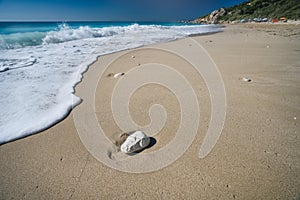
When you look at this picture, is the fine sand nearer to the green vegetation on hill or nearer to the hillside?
the hillside

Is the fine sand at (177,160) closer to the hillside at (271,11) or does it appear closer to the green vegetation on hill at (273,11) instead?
the hillside at (271,11)

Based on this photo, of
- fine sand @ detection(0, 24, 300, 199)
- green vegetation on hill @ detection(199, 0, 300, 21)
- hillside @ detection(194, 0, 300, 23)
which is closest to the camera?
fine sand @ detection(0, 24, 300, 199)

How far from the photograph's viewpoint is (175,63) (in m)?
4.12

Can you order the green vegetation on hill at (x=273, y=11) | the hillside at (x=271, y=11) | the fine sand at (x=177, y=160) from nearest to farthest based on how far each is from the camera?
the fine sand at (x=177, y=160) < the green vegetation on hill at (x=273, y=11) < the hillside at (x=271, y=11)

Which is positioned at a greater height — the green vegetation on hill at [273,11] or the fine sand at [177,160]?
the green vegetation on hill at [273,11]

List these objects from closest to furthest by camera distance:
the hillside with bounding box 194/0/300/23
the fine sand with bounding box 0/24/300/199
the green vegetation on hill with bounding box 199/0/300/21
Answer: the fine sand with bounding box 0/24/300/199 → the green vegetation on hill with bounding box 199/0/300/21 → the hillside with bounding box 194/0/300/23

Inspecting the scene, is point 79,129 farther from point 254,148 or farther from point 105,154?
point 254,148

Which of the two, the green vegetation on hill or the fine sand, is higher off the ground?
the green vegetation on hill

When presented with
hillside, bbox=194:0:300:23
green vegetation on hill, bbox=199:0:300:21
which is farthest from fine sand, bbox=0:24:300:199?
green vegetation on hill, bbox=199:0:300:21

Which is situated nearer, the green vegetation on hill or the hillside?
the green vegetation on hill

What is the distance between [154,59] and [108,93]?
2.36 m

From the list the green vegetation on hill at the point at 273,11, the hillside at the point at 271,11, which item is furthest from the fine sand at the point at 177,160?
the green vegetation on hill at the point at 273,11

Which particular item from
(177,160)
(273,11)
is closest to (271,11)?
(273,11)

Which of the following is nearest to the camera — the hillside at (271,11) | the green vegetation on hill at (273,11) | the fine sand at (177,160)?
the fine sand at (177,160)
